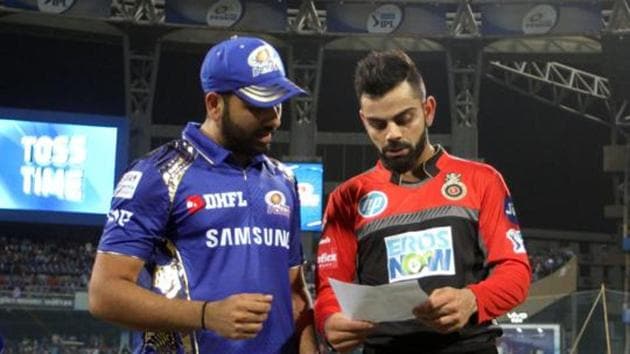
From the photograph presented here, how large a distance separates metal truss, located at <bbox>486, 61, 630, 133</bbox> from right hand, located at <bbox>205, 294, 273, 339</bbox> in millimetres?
26545

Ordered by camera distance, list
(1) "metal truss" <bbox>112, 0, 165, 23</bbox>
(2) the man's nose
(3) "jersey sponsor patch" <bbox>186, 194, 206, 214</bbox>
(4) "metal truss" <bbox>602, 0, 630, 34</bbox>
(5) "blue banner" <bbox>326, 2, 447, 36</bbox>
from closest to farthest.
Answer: (3) "jersey sponsor patch" <bbox>186, 194, 206, 214</bbox> → (2) the man's nose → (4) "metal truss" <bbox>602, 0, 630, 34</bbox> → (1) "metal truss" <bbox>112, 0, 165, 23</bbox> → (5) "blue banner" <bbox>326, 2, 447, 36</bbox>

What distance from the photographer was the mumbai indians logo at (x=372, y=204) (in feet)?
10.4

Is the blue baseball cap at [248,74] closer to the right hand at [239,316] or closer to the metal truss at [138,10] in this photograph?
the right hand at [239,316]

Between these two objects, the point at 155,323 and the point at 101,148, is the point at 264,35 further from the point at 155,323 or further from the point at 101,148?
the point at 155,323

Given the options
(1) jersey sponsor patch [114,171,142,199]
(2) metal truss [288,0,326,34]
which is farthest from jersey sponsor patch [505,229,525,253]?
(2) metal truss [288,0,326,34]

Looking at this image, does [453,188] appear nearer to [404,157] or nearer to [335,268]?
[404,157]

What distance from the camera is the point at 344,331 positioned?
2.95m

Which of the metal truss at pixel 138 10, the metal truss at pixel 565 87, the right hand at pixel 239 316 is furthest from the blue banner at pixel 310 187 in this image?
the right hand at pixel 239 316

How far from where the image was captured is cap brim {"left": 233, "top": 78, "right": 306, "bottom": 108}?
2881 mm

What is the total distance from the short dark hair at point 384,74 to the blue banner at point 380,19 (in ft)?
74.2

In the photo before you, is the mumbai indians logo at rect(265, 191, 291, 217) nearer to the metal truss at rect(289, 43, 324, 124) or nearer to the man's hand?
the man's hand

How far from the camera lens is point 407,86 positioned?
3.12 m

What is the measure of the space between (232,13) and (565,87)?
399 inches

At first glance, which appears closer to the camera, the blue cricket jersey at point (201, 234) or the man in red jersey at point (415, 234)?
the blue cricket jersey at point (201, 234)
